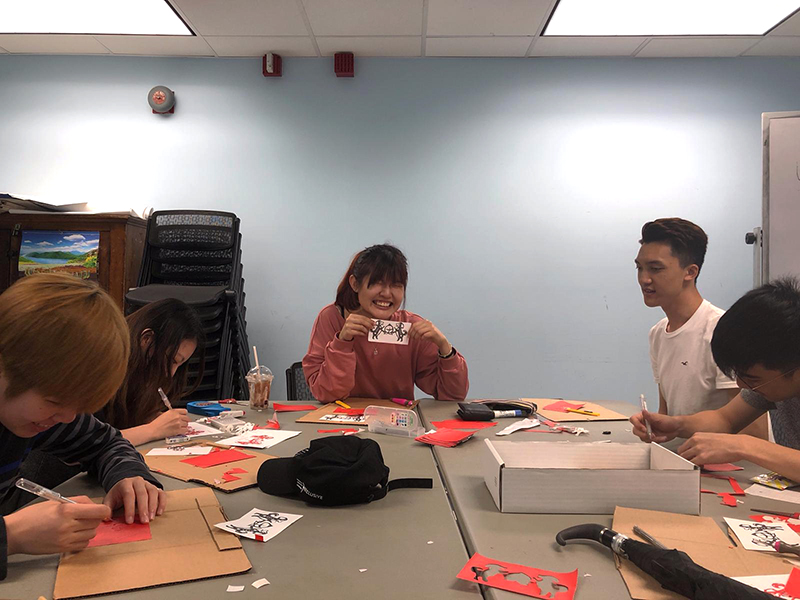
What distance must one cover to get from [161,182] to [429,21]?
187 centimetres

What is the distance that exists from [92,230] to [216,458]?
2372 millimetres

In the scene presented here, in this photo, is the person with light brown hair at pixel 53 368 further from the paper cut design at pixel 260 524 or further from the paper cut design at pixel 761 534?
the paper cut design at pixel 761 534

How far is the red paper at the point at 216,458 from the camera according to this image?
130 cm

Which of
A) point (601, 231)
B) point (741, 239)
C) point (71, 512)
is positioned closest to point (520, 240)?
point (601, 231)

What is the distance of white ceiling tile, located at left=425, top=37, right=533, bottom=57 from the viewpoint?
343 cm

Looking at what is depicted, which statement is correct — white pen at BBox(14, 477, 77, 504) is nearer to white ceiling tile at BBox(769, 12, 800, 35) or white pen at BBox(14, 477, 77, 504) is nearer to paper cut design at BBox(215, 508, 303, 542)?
paper cut design at BBox(215, 508, 303, 542)

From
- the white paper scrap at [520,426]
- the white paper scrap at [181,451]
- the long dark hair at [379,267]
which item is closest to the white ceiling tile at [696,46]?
the long dark hair at [379,267]

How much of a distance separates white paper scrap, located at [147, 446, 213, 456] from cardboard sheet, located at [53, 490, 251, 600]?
0.41 meters

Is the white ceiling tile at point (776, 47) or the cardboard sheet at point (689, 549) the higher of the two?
the white ceiling tile at point (776, 47)

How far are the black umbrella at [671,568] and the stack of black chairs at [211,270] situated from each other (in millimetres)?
2443

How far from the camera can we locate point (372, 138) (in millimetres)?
3715

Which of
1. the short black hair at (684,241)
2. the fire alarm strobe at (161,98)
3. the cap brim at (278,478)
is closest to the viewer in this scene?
the cap brim at (278,478)

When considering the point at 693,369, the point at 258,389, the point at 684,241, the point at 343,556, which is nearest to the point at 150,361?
the point at 258,389

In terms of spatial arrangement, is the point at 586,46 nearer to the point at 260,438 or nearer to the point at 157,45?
the point at 157,45
